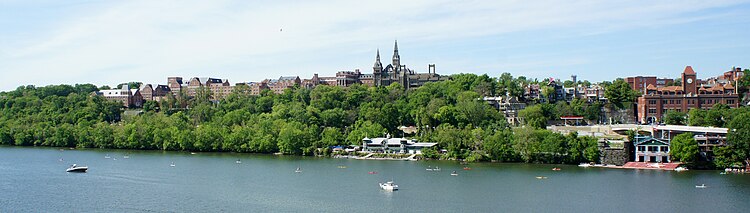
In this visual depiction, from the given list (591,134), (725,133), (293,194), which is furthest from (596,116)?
(293,194)

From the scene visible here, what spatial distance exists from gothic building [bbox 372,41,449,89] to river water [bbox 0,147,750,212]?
5077cm

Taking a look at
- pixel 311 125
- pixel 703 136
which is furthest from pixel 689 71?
pixel 311 125

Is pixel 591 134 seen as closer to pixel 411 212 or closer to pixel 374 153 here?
pixel 374 153

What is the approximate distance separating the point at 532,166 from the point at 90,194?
97.4 feet

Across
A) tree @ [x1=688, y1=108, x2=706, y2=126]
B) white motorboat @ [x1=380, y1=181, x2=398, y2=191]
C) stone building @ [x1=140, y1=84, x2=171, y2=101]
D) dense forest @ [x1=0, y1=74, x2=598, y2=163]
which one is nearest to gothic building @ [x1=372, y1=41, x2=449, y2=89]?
dense forest @ [x1=0, y1=74, x2=598, y2=163]

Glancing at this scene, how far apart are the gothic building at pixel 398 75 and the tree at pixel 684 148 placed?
57.2 m

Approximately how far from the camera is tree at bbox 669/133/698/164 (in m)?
52.9

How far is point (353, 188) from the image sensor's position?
44000 mm

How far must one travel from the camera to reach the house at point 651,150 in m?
55.7

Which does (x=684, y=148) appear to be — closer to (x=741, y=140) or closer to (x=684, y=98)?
(x=741, y=140)

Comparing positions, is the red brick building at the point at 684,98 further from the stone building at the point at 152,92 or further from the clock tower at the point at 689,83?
the stone building at the point at 152,92

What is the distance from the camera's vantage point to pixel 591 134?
205 feet

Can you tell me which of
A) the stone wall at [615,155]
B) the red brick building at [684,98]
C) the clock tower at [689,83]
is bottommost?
the stone wall at [615,155]

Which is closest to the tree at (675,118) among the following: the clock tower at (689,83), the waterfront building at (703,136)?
the clock tower at (689,83)
